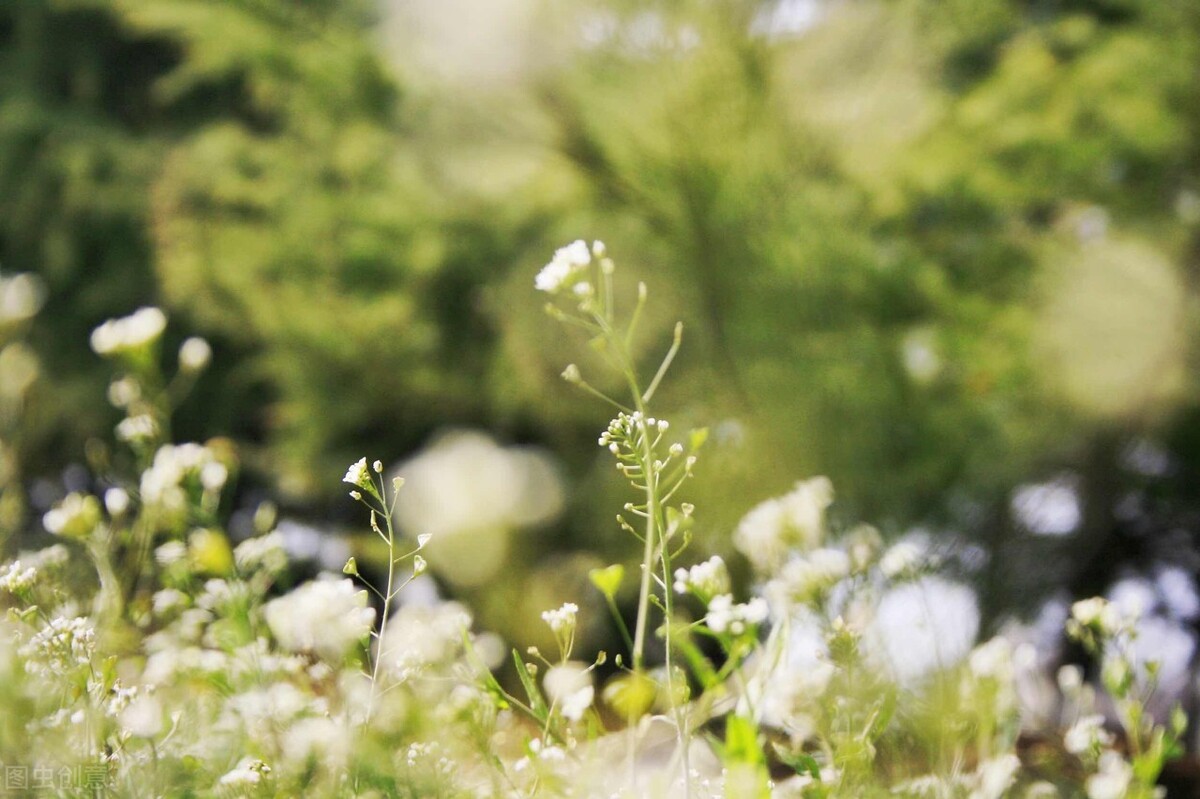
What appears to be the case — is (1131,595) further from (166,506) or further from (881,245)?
(881,245)

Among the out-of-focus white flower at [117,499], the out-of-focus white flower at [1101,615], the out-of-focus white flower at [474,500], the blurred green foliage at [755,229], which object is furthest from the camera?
the out-of-focus white flower at [474,500]

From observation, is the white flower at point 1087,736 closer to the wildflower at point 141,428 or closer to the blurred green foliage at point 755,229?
the wildflower at point 141,428

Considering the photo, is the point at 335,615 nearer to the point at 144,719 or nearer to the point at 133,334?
the point at 144,719

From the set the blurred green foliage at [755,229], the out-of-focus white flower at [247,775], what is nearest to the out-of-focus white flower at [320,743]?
the out-of-focus white flower at [247,775]

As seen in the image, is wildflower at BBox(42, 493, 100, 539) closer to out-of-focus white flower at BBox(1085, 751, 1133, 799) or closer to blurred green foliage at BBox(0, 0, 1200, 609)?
out-of-focus white flower at BBox(1085, 751, 1133, 799)

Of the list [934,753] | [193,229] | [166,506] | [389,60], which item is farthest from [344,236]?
[934,753]

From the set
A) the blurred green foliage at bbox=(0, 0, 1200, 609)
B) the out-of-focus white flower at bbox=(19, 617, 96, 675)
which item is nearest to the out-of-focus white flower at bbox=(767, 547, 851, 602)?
the out-of-focus white flower at bbox=(19, 617, 96, 675)

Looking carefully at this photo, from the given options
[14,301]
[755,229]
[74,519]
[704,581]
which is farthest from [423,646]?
[755,229]
